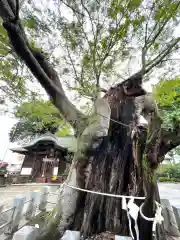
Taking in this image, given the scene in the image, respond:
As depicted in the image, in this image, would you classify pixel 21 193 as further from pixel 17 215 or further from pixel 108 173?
pixel 108 173

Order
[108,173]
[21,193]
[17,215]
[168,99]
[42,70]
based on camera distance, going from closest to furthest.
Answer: [42,70] < [108,173] < [17,215] < [168,99] < [21,193]

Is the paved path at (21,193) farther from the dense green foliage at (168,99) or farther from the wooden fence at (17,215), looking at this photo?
the dense green foliage at (168,99)

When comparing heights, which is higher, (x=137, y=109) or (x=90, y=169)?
(x=137, y=109)

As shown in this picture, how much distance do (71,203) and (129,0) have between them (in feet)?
12.5

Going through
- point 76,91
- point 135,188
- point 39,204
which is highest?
point 76,91

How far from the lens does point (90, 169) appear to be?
2.59 meters

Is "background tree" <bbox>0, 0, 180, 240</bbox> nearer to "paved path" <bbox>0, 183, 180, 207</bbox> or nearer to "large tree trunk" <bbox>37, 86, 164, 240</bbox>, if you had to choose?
"large tree trunk" <bbox>37, 86, 164, 240</bbox>

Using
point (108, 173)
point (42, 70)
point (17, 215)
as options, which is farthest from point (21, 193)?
point (42, 70)

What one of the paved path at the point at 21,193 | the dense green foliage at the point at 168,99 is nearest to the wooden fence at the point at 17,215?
the paved path at the point at 21,193

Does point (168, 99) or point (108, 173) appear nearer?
point (108, 173)

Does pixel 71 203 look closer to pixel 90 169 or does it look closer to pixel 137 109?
pixel 90 169

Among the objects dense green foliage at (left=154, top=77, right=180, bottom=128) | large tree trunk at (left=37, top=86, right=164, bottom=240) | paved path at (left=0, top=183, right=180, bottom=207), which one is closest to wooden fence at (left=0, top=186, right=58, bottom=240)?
large tree trunk at (left=37, top=86, right=164, bottom=240)

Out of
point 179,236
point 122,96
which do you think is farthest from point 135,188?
point 179,236

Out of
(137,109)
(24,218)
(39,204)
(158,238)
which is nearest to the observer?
(158,238)
